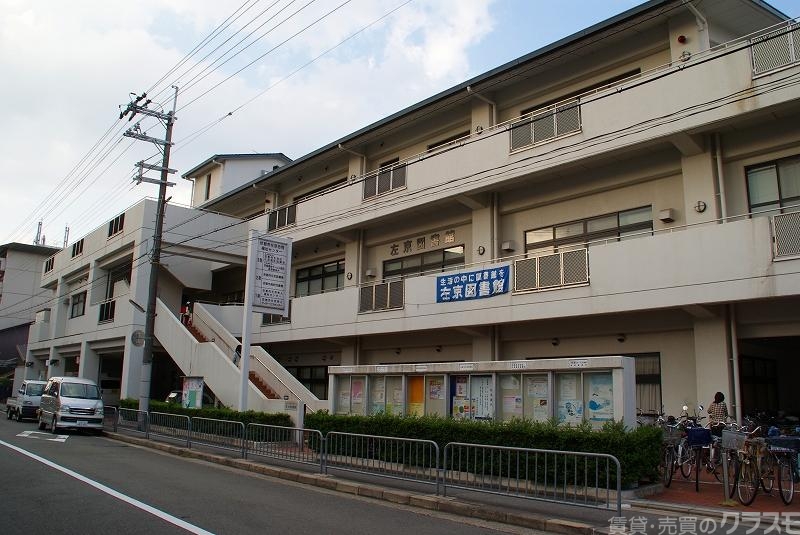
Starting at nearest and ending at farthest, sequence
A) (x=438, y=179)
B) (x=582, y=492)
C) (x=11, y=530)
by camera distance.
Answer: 1. (x=11, y=530)
2. (x=582, y=492)
3. (x=438, y=179)

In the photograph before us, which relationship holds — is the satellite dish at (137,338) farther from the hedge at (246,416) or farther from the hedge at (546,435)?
the hedge at (546,435)

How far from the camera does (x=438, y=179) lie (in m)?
19.8

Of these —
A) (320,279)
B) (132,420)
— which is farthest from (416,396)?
(320,279)

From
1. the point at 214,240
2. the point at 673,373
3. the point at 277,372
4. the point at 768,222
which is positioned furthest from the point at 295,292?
the point at 768,222

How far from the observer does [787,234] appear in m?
12.3

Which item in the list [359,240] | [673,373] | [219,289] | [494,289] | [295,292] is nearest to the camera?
[673,373]

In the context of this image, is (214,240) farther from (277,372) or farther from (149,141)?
(277,372)

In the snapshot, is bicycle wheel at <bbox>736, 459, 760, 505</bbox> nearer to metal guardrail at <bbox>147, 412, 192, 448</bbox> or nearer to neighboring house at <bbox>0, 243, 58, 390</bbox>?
metal guardrail at <bbox>147, 412, 192, 448</bbox>

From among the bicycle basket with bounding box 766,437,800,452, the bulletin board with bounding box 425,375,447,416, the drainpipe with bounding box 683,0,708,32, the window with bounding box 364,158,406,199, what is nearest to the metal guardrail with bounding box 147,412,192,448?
the bulletin board with bounding box 425,375,447,416

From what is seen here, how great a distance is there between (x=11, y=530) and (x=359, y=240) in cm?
1757

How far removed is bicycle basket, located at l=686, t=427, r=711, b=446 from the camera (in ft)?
37.2

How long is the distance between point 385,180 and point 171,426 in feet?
34.6

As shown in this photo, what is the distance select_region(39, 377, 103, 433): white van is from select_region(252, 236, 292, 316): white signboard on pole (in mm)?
8465

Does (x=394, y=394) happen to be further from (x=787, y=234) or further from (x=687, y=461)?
(x=787, y=234)
